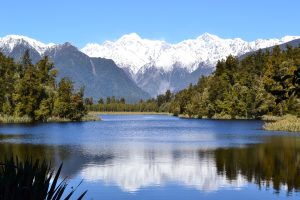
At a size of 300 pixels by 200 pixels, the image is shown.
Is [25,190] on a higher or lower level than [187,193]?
higher

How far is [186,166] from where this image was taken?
33562 millimetres

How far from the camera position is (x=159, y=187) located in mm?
25250

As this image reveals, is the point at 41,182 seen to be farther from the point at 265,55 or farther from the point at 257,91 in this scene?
the point at 265,55

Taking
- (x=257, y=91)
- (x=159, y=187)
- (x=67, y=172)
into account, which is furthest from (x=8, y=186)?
(x=257, y=91)

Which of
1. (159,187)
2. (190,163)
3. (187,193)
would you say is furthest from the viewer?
(190,163)

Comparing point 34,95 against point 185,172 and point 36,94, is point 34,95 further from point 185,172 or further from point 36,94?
point 185,172

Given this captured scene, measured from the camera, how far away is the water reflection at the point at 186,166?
87.0ft

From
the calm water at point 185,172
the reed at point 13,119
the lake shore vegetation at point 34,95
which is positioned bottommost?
the calm water at point 185,172

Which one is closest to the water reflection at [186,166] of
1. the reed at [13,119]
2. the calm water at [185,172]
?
the calm water at [185,172]

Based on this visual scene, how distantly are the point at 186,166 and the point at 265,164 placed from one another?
524 centimetres

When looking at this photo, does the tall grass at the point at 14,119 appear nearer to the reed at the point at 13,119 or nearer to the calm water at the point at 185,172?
the reed at the point at 13,119

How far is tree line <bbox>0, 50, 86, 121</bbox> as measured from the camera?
119 meters

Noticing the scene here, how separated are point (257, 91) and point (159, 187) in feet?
374

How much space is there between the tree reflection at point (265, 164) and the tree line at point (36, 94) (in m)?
81.7
